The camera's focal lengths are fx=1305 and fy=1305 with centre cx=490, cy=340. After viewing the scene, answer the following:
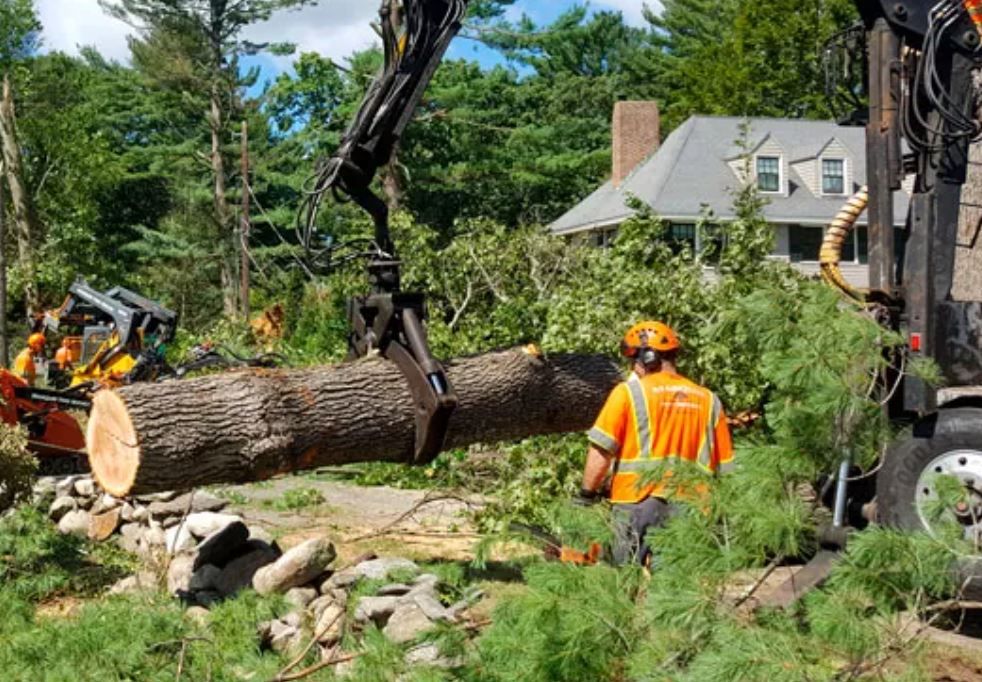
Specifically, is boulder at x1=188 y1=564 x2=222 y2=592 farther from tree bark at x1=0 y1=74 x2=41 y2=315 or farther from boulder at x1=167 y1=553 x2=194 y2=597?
tree bark at x1=0 y1=74 x2=41 y2=315

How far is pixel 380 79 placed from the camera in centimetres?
857

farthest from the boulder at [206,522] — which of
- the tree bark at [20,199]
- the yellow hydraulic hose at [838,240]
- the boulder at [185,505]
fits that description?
the tree bark at [20,199]

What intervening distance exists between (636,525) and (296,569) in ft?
8.41

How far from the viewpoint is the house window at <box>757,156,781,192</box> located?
111ft

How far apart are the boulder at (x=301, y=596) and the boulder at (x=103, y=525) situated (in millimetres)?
3290

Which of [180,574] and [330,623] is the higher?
[330,623]

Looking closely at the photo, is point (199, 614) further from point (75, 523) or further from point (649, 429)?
point (75, 523)

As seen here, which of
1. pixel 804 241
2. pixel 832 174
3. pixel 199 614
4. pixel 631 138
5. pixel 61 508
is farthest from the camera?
pixel 631 138

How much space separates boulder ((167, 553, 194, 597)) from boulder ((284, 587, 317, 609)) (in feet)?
3.13

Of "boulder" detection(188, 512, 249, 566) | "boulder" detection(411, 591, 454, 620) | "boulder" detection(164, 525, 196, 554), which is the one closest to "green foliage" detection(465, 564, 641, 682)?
"boulder" detection(411, 591, 454, 620)

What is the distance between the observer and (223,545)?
27.8 ft

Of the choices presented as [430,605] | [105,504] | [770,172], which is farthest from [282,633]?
[770,172]

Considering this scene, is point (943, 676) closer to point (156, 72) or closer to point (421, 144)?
point (421, 144)

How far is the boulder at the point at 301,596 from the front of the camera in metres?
7.50
